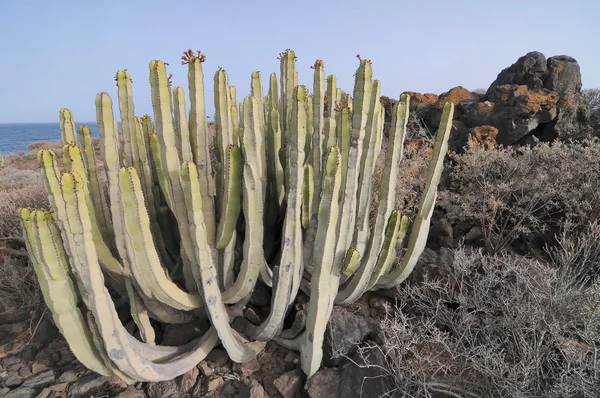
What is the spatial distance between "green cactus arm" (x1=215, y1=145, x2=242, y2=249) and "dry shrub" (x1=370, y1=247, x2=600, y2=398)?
1418 mm

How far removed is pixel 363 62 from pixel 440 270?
7.17 feet

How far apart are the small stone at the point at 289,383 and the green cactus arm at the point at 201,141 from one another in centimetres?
122

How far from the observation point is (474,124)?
771 centimetres

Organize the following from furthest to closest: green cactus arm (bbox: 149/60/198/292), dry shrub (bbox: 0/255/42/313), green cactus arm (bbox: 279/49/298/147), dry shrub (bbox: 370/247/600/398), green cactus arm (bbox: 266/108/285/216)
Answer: dry shrub (bbox: 0/255/42/313) → green cactus arm (bbox: 279/49/298/147) → green cactus arm (bbox: 266/108/285/216) → dry shrub (bbox: 370/247/600/398) → green cactus arm (bbox: 149/60/198/292)

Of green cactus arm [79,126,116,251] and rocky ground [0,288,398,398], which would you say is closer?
rocky ground [0,288,398,398]

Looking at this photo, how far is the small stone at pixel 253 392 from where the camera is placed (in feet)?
8.89

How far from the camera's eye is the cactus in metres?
2.18

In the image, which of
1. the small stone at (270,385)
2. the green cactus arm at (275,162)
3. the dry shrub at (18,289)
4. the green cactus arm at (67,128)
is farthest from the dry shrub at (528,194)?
the dry shrub at (18,289)

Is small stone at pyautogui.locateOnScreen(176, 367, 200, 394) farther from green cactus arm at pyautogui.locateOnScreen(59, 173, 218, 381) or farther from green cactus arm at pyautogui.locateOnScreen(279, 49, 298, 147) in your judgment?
green cactus arm at pyautogui.locateOnScreen(279, 49, 298, 147)

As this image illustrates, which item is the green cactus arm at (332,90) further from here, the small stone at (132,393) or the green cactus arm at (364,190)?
the small stone at (132,393)

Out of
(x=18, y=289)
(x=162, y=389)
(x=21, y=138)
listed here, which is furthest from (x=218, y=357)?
(x=21, y=138)

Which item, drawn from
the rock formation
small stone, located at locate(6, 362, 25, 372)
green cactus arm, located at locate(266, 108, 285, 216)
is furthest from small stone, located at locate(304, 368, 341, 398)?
the rock formation

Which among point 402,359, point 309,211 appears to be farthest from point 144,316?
point 402,359

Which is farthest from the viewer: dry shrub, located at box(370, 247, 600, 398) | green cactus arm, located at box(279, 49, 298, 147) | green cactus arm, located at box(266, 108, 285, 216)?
green cactus arm, located at box(279, 49, 298, 147)
